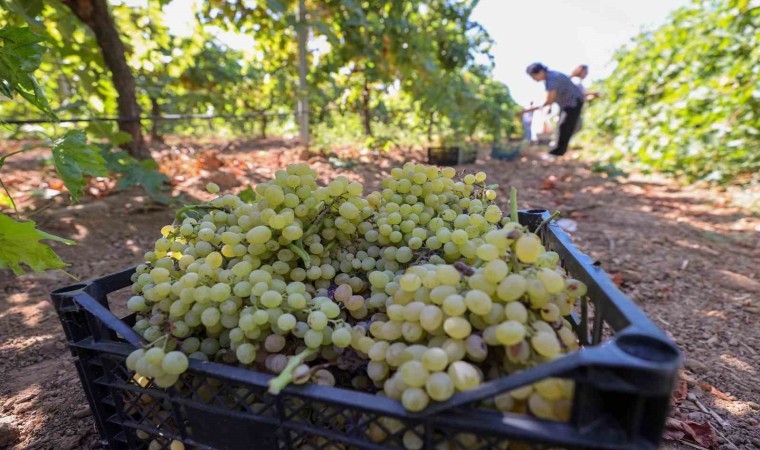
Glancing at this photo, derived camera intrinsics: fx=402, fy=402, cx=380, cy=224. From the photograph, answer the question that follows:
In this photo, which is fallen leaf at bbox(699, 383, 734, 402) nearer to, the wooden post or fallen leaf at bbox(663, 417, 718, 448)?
fallen leaf at bbox(663, 417, 718, 448)

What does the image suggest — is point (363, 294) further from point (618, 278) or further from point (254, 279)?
point (618, 278)

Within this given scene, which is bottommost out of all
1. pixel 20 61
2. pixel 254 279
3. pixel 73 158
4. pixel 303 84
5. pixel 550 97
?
pixel 254 279

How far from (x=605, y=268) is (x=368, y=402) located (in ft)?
7.85

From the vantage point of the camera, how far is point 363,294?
99 cm

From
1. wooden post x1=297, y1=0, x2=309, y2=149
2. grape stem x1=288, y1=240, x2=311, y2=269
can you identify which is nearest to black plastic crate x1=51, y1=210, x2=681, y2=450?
grape stem x1=288, y1=240, x2=311, y2=269

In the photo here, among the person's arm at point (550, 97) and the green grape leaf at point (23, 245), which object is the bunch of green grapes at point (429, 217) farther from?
the person's arm at point (550, 97)

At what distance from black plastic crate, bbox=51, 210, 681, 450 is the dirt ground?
0.39m

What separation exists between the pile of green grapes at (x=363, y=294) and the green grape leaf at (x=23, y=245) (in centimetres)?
24

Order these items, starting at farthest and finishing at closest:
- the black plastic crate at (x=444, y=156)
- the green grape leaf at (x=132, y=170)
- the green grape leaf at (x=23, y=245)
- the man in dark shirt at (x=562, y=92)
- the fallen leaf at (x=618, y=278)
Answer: the man in dark shirt at (x=562, y=92) → the black plastic crate at (x=444, y=156) → the green grape leaf at (x=132, y=170) → the fallen leaf at (x=618, y=278) → the green grape leaf at (x=23, y=245)

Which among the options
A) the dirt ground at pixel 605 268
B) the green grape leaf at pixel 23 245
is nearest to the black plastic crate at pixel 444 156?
the dirt ground at pixel 605 268

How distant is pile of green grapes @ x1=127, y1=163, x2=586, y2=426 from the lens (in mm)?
656

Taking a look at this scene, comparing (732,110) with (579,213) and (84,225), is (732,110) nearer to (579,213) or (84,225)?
(579,213)

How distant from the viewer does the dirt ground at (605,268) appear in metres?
1.22

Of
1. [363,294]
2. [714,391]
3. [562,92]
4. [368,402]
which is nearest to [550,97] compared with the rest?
[562,92]
